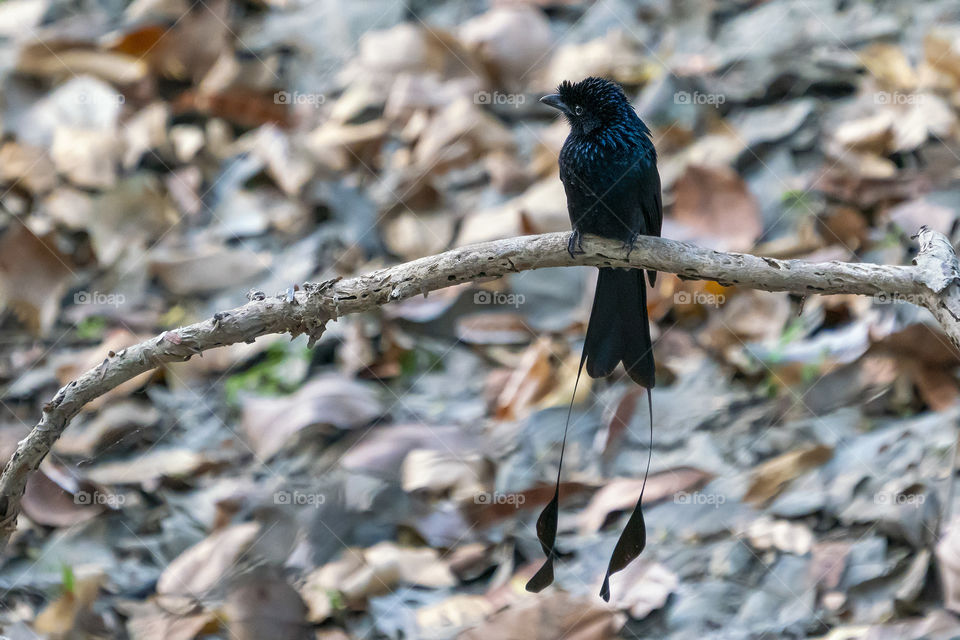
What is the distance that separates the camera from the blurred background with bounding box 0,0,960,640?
2.90 m

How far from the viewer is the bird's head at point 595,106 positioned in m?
2.63

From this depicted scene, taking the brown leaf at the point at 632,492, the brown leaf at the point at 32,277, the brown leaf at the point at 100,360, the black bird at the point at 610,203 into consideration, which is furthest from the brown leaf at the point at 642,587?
the brown leaf at the point at 32,277

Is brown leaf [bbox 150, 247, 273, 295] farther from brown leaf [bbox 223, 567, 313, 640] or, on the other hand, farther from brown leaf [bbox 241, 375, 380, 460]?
brown leaf [bbox 223, 567, 313, 640]

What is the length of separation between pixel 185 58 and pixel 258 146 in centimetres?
78

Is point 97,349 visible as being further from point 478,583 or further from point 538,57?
point 538,57

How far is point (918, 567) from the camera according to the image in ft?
8.73

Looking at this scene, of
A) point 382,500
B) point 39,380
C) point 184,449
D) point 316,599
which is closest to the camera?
point 316,599

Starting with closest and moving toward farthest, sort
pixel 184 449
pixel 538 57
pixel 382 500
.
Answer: pixel 382 500 → pixel 184 449 → pixel 538 57

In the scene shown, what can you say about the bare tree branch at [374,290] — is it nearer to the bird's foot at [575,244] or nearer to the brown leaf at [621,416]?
→ the bird's foot at [575,244]

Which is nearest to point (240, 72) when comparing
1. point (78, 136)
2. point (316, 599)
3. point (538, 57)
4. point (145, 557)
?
point (78, 136)

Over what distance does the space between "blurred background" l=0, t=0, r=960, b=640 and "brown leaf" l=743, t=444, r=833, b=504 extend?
1 centimetres

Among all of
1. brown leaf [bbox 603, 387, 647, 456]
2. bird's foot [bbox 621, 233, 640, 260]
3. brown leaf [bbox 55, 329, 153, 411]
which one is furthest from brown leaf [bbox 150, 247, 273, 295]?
bird's foot [bbox 621, 233, 640, 260]

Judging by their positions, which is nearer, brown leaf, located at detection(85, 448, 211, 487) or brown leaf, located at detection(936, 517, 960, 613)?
brown leaf, located at detection(936, 517, 960, 613)

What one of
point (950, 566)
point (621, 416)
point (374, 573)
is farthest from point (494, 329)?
point (950, 566)
